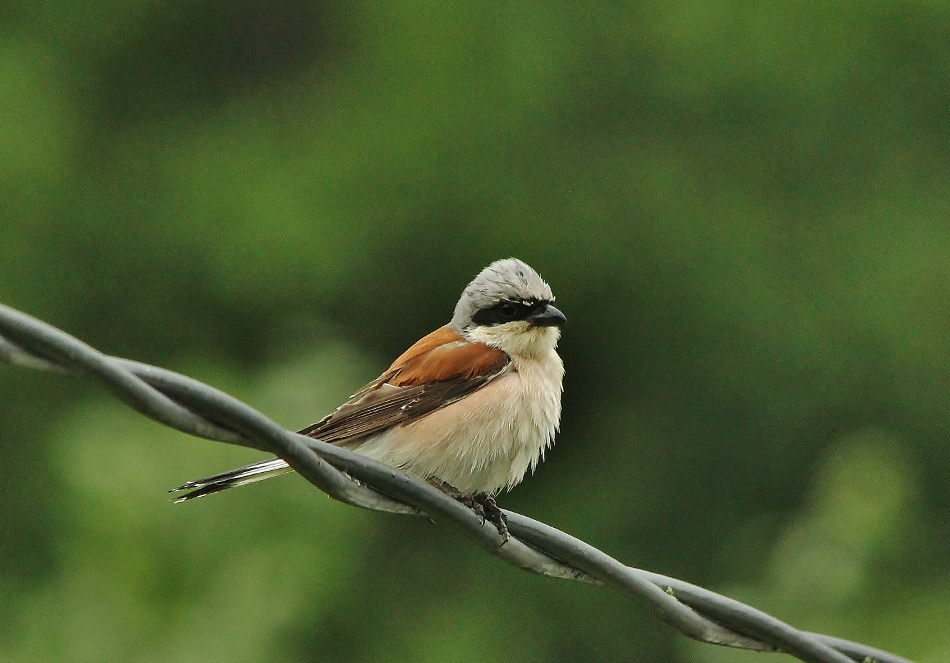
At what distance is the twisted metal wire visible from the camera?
2334 millimetres

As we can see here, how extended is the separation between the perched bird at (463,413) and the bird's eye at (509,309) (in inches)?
0.8

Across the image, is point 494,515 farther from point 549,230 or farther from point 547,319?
point 549,230

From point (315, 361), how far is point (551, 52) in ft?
26.5

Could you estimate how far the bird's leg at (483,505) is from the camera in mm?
3330

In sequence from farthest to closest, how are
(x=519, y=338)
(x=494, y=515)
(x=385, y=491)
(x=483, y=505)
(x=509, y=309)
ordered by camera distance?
(x=509, y=309) → (x=519, y=338) → (x=483, y=505) → (x=494, y=515) → (x=385, y=491)

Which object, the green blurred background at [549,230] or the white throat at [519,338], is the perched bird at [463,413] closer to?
the white throat at [519,338]

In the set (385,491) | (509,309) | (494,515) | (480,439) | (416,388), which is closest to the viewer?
(385,491)

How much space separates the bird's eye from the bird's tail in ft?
4.29

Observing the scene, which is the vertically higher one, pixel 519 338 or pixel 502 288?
pixel 502 288

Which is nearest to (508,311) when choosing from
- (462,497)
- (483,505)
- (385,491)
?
(462,497)

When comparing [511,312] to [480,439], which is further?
[511,312]

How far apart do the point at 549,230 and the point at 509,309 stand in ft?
27.5

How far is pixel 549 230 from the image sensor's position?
1320 centimetres

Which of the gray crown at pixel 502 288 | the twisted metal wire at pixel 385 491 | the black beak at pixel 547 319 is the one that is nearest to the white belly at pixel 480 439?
the black beak at pixel 547 319
